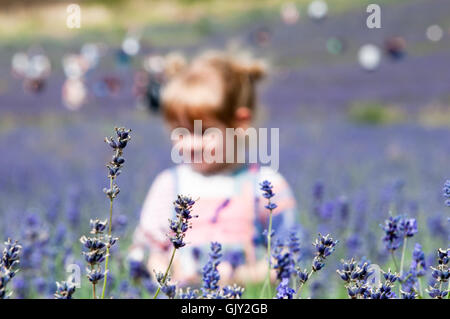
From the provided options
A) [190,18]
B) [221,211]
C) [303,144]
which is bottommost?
[221,211]

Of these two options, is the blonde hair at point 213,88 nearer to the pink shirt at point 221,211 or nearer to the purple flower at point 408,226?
the pink shirt at point 221,211

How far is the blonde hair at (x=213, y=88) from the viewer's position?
68.1 inches

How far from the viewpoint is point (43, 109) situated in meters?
9.26

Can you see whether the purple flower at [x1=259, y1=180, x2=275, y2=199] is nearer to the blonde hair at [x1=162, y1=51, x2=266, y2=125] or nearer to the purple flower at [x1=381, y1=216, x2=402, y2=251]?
the purple flower at [x1=381, y1=216, x2=402, y2=251]

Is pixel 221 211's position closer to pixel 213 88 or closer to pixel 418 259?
pixel 213 88

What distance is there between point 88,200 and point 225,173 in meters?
1.53

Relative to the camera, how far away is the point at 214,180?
70.0 inches

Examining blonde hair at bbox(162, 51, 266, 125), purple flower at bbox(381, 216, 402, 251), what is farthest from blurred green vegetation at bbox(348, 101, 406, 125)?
purple flower at bbox(381, 216, 402, 251)

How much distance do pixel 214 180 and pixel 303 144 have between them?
464cm

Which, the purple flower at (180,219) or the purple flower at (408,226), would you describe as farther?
the purple flower at (408,226)

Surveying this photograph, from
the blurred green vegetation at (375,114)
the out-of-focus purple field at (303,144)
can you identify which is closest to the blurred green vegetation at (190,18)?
the out-of-focus purple field at (303,144)

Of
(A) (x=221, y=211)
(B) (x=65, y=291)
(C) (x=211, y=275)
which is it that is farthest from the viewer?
(A) (x=221, y=211)

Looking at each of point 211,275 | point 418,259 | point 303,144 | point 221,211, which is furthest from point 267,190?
point 303,144

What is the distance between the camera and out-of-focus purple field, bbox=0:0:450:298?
1849 mm
